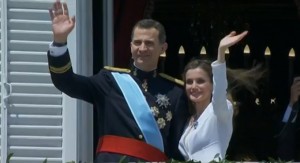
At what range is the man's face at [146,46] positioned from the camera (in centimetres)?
639

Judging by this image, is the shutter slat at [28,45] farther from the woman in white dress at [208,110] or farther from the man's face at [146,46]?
the woman in white dress at [208,110]

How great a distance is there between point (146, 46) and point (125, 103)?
0.29 meters

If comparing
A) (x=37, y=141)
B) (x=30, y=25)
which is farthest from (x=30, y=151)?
(x=30, y=25)

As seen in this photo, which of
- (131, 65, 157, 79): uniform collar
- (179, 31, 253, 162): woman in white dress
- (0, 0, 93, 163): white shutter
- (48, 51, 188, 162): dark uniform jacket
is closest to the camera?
(179, 31, 253, 162): woman in white dress

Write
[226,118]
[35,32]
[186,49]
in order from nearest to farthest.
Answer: [226,118]
[35,32]
[186,49]

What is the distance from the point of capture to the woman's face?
251 inches

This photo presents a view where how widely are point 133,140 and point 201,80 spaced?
16.4 inches

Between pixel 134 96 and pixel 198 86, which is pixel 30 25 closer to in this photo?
pixel 134 96

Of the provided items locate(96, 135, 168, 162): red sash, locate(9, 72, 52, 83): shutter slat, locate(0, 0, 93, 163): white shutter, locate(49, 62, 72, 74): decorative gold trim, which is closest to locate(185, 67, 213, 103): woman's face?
locate(96, 135, 168, 162): red sash

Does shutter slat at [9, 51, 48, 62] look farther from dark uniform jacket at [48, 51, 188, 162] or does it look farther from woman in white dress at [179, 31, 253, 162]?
woman in white dress at [179, 31, 253, 162]

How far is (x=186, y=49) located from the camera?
9656mm

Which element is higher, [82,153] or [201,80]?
[201,80]

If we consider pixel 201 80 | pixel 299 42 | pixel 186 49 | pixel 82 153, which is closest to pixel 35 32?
pixel 82 153

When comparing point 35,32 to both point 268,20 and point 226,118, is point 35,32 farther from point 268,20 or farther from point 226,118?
point 268,20
